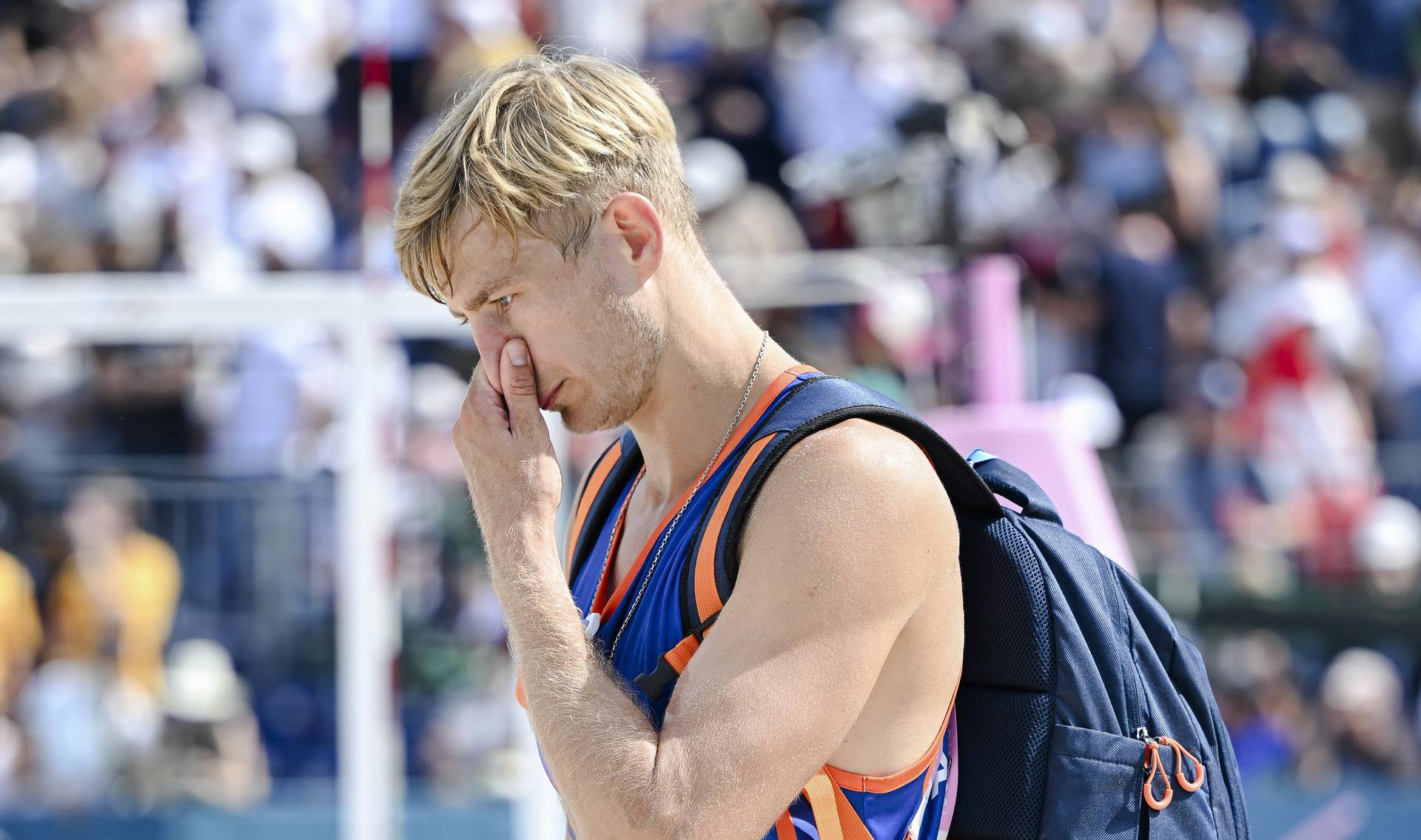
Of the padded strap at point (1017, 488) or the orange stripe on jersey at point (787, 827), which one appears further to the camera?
the padded strap at point (1017, 488)

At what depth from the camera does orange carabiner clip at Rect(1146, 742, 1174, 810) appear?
200cm

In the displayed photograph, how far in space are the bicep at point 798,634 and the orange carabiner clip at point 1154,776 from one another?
1.23 ft

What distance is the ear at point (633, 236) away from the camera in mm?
2082

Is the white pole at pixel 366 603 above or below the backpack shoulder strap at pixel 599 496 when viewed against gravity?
Result: below

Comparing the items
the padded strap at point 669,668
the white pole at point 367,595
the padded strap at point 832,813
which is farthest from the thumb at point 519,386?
the white pole at point 367,595

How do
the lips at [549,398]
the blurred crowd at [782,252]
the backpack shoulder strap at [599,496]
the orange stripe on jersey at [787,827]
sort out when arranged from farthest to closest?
1. the blurred crowd at [782,252]
2. the backpack shoulder strap at [599,496]
3. the lips at [549,398]
4. the orange stripe on jersey at [787,827]

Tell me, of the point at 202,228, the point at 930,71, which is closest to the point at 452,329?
the point at 202,228

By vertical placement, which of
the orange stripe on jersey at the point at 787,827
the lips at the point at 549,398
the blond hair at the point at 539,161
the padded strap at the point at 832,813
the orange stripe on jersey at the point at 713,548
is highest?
the blond hair at the point at 539,161

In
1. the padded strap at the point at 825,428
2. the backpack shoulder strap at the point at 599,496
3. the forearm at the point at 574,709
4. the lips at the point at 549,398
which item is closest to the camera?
the forearm at the point at 574,709

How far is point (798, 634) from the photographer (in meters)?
1.85

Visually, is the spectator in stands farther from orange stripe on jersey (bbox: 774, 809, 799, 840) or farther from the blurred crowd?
orange stripe on jersey (bbox: 774, 809, 799, 840)

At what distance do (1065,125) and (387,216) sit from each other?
5770mm

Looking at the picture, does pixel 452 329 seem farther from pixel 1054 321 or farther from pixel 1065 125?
pixel 1065 125

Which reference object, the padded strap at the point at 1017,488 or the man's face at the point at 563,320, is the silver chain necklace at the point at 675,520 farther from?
the padded strap at the point at 1017,488
